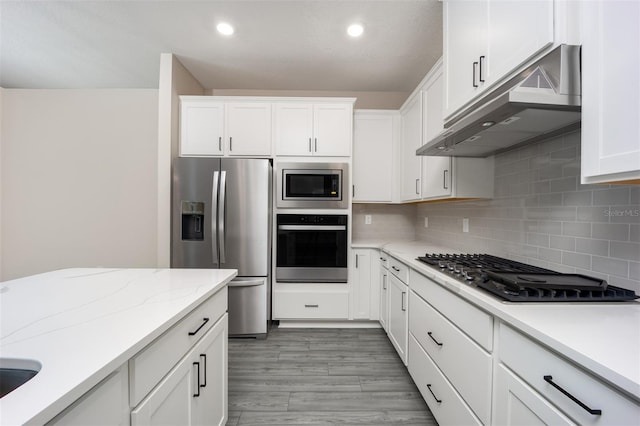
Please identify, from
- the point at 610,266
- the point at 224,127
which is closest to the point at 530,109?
the point at 610,266

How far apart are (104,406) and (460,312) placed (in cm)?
130

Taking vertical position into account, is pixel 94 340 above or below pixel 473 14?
below

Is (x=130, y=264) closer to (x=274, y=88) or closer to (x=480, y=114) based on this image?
(x=274, y=88)

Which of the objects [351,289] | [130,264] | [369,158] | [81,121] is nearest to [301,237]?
[351,289]

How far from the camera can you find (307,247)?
8.86ft

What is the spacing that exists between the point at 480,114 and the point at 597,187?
66 cm

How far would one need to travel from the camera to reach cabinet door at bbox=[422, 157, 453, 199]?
2031 mm

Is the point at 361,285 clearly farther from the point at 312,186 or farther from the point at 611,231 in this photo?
the point at 611,231

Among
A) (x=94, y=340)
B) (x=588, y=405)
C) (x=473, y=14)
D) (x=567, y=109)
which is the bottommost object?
(x=588, y=405)

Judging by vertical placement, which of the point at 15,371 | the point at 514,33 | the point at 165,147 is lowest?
the point at 15,371

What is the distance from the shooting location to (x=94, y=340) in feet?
2.14

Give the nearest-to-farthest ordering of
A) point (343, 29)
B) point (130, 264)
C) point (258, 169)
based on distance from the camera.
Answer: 1. point (343, 29)
2. point (258, 169)
3. point (130, 264)

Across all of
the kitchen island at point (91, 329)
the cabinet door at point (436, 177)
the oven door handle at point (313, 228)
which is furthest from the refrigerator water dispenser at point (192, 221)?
the cabinet door at point (436, 177)

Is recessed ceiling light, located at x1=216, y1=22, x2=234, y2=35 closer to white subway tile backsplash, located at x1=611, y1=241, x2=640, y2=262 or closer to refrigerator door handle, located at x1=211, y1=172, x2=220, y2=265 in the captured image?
refrigerator door handle, located at x1=211, y1=172, x2=220, y2=265
